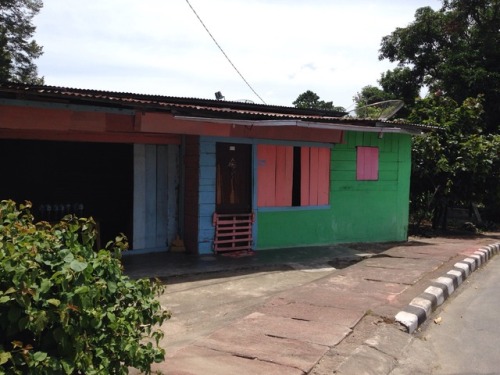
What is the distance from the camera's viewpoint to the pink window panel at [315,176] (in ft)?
30.5

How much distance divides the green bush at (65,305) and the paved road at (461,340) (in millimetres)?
2320

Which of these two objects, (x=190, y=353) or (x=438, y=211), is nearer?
(x=190, y=353)

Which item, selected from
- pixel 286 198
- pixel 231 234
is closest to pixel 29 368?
pixel 231 234

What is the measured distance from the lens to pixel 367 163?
10.2 meters

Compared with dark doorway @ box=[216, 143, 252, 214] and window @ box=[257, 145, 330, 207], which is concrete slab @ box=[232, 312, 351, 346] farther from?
window @ box=[257, 145, 330, 207]

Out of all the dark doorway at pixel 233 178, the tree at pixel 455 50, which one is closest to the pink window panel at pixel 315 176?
the dark doorway at pixel 233 178

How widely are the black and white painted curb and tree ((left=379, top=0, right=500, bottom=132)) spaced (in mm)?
9379

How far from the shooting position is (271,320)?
191 inches

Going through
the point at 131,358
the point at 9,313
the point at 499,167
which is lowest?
the point at 131,358

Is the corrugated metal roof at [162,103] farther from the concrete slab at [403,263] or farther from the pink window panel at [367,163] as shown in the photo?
the concrete slab at [403,263]

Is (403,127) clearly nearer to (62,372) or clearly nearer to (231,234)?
(231,234)

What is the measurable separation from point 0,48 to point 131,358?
24.5 meters

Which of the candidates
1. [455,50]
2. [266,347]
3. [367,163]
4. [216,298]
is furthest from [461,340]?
[455,50]

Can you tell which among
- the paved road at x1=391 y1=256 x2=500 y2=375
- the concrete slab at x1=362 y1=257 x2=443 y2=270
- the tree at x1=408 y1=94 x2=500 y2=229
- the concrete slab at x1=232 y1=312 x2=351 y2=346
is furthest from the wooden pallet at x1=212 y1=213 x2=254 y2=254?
the tree at x1=408 y1=94 x2=500 y2=229
